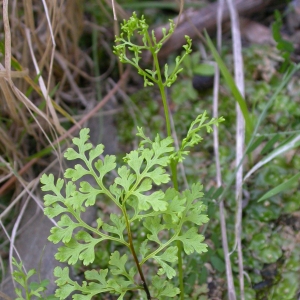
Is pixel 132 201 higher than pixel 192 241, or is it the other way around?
pixel 132 201

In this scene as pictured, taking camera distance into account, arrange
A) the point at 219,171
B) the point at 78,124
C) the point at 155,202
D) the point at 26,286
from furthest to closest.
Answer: the point at 219,171 < the point at 78,124 < the point at 26,286 < the point at 155,202

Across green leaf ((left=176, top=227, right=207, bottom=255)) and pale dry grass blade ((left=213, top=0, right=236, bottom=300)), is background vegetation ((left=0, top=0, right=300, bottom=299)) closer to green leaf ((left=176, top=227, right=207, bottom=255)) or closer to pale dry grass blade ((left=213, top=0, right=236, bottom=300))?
pale dry grass blade ((left=213, top=0, right=236, bottom=300))

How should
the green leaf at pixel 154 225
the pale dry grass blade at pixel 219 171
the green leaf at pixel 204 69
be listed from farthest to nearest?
the green leaf at pixel 204 69
the pale dry grass blade at pixel 219 171
the green leaf at pixel 154 225

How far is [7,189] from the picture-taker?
1.99 meters

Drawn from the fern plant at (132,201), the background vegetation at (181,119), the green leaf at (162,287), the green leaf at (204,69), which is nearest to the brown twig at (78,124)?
the background vegetation at (181,119)

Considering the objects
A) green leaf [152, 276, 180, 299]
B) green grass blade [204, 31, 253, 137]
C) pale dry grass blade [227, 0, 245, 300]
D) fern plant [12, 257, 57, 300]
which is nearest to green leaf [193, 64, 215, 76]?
pale dry grass blade [227, 0, 245, 300]

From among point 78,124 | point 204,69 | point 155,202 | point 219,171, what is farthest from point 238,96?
point 155,202

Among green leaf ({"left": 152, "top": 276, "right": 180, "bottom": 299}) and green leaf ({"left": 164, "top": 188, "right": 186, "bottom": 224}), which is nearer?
green leaf ({"left": 164, "top": 188, "right": 186, "bottom": 224})

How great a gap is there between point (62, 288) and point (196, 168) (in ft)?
3.29

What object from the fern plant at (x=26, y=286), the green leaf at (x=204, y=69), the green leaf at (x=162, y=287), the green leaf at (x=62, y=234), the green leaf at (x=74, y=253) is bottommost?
the green leaf at (x=162, y=287)

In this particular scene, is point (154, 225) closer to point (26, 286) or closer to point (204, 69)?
point (26, 286)

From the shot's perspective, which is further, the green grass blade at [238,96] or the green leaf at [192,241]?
the green grass blade at [238,96]

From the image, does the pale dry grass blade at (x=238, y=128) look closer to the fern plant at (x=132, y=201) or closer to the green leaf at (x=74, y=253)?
the fern plant at (x=132, y=201)

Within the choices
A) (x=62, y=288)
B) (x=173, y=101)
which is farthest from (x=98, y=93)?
(x=62, y=288)
